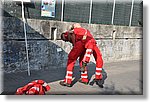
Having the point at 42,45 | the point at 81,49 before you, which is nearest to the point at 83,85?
the point at 81,49

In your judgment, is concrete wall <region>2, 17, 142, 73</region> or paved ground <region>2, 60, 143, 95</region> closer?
paved ground <region>2, 60, 143, 95</region>

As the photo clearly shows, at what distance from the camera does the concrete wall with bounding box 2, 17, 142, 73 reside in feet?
18.1

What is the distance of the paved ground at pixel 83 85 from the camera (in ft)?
14.8

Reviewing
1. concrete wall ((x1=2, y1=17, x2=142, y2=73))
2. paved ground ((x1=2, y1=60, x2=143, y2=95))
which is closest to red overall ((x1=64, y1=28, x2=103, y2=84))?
paved ground ((x1=2, y1=60, x2=143, y2=95))

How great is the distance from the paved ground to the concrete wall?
0.27 meters

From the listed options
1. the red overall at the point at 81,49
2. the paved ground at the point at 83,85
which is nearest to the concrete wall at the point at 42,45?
the paved ground at the point at 83,85

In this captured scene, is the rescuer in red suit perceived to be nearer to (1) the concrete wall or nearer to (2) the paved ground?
(2) the paved ground

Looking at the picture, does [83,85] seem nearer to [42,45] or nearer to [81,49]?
[81,49]

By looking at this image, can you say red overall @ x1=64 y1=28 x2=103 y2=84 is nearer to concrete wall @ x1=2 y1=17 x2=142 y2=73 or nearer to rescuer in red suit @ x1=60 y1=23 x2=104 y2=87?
rescuer in red suit @ x1=60 y1=23 x2=104 y2=87

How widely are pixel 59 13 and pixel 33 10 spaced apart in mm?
801

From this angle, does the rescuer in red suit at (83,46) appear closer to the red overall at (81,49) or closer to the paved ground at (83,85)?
the red overall at (81,49)

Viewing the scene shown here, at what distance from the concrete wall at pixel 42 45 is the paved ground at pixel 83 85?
274 mm

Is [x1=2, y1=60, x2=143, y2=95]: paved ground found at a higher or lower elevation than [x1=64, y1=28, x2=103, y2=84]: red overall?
lower

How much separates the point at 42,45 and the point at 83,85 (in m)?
1.79
